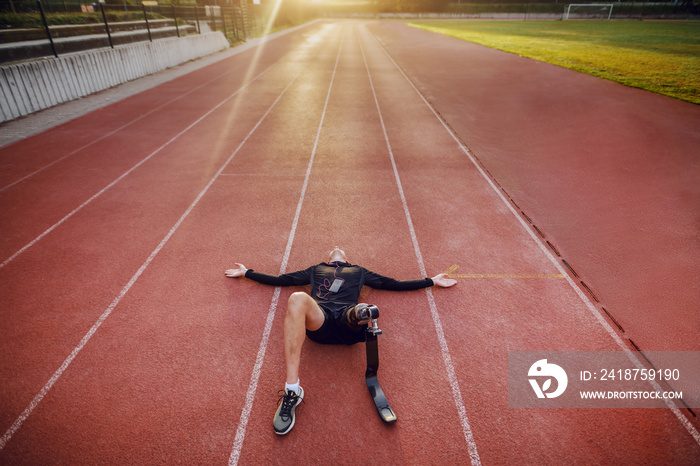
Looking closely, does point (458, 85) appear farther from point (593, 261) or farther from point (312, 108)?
point (593, 261)

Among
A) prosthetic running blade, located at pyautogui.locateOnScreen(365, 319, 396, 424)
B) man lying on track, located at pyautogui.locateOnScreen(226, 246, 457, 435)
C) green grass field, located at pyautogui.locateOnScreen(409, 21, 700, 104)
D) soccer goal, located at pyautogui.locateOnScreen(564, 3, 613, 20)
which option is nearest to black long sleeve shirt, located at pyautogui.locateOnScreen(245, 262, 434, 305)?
man lying on track, located at pyautogui.locateOnScreen(226, 246, 457, 435)

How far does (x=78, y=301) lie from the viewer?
4234 mm

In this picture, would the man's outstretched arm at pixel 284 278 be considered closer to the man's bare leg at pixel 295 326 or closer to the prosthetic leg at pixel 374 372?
the man's bare leg at pixel 295 326

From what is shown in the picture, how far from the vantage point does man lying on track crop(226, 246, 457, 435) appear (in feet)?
10.1

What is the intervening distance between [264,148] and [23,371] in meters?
6.35

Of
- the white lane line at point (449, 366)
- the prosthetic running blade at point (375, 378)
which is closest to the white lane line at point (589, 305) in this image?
the white lane line at point (449, 366)

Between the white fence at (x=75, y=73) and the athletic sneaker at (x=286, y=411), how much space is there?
12382 millimetres

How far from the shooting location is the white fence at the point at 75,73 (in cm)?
992

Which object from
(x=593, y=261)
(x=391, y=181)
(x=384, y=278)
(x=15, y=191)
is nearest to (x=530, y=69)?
(x=391, y=181)

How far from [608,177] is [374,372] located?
6776 mm

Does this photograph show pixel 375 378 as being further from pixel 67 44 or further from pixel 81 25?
pixel 81 25

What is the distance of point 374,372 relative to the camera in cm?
329

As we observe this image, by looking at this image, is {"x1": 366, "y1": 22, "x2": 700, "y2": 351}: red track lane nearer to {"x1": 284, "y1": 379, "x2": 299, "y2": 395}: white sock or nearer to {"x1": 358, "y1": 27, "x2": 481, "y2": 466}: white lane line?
{"x1": 358, "y1": 27, "x2": 481, "y2": 466}: white lane line

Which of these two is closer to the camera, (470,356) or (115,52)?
(470,356)
